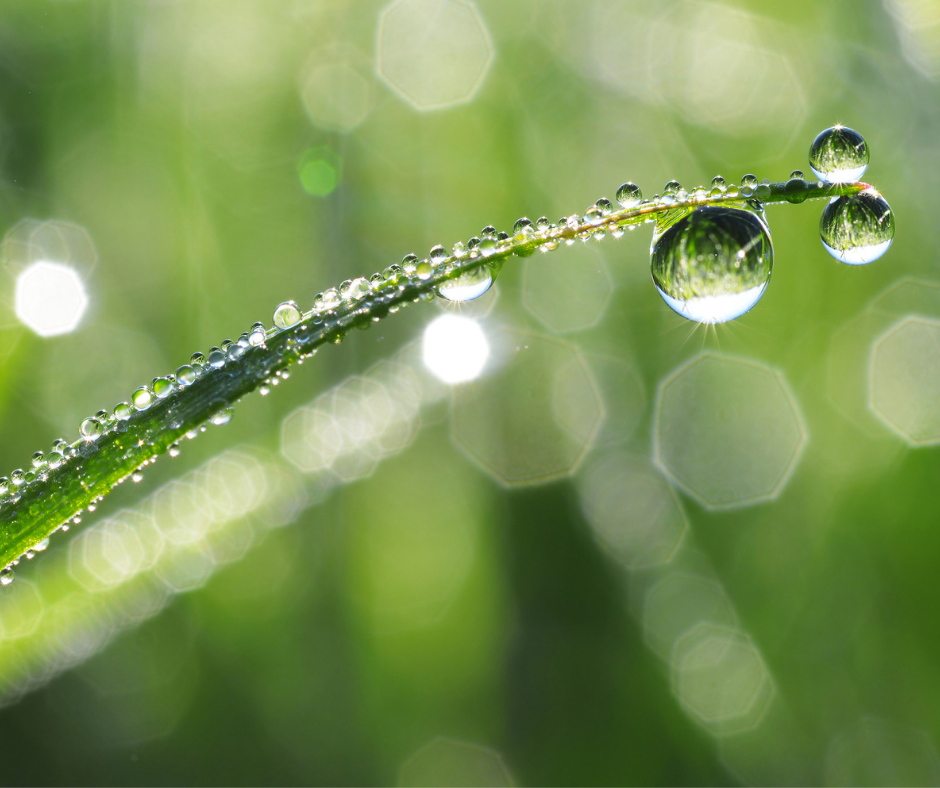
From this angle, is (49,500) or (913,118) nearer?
(49,500)

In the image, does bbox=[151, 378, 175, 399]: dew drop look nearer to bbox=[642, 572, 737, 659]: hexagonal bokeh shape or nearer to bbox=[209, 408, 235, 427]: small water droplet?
bbox=[209, 408, 235, 427]: small water droplet

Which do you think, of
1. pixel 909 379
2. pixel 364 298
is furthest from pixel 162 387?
pixel 909 379

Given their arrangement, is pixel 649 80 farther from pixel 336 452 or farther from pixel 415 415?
pixel 336 452

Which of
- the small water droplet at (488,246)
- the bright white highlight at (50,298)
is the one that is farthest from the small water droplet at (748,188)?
the bright white highlight at (50,298)

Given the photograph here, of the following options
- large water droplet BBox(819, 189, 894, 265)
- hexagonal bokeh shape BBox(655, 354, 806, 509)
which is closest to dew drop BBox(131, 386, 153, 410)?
large water droplet BBox(819, 189, 894, 265)

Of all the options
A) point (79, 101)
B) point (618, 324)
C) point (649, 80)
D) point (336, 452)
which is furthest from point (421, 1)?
point (336, 452)

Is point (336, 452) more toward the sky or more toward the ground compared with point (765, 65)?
more toward the ground

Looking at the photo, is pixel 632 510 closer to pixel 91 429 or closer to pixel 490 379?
pixel 490 379
